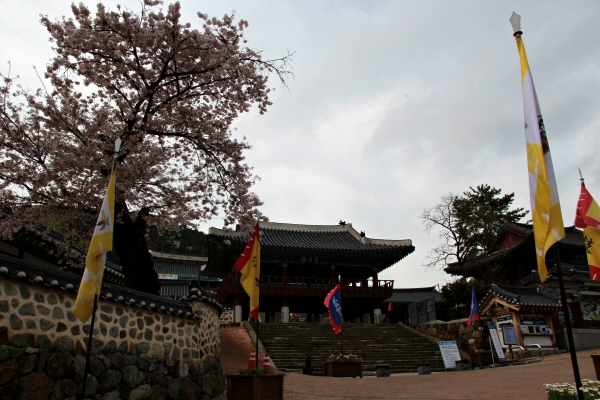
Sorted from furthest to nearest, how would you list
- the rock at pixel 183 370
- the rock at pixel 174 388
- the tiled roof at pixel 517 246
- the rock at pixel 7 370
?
the tiled roof at pixel 517 246 → the rock at pixel 183 370 → the rock at pixel 174 388 → the rock at pixel 7 370

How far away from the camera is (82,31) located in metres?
9.95

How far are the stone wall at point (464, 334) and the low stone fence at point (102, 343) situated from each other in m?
13.6

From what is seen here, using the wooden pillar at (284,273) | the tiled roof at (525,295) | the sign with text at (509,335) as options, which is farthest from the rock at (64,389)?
the wooden pillar at (284,273)

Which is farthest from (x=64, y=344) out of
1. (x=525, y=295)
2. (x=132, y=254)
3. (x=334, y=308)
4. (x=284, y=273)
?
(x=284, y=273)

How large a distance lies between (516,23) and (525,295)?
18.6m

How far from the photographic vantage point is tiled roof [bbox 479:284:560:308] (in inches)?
790

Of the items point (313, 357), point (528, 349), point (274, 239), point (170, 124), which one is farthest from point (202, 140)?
point (274, 239)

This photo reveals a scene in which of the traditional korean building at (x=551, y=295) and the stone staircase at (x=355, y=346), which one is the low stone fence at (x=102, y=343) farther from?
the traditional korean building at (x=551, y=295)

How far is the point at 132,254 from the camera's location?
34.7ft

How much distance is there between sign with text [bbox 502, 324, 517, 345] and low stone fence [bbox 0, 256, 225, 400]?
1406 cm

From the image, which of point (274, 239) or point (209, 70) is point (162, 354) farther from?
point (274, 239)

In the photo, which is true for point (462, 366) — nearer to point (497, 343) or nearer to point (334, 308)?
point (497, 343)

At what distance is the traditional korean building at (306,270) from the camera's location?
2917cm

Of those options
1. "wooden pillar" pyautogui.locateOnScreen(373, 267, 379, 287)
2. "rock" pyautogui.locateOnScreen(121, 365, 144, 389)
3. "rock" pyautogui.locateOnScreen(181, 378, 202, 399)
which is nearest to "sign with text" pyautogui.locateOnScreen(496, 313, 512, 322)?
"wooden pillar" pyautogui.locateOnScreen(373, 267, 379, 287)
